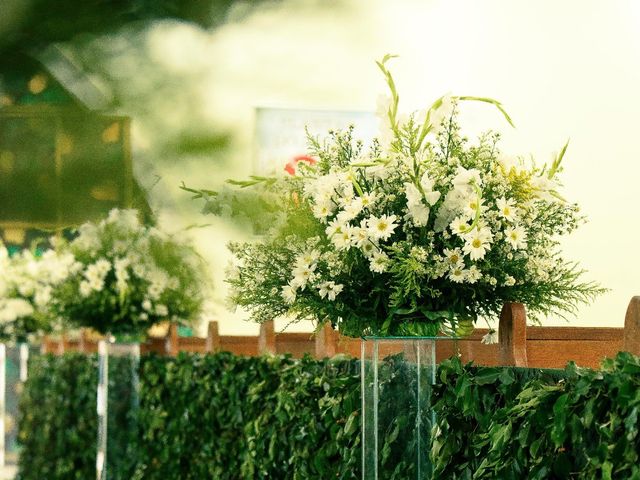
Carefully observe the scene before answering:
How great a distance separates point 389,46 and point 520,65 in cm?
635

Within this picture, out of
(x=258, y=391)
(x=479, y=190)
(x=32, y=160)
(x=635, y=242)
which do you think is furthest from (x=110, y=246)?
(x=32, y=160)

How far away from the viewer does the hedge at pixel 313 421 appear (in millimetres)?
1808

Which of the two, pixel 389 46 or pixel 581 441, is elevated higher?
pixel 389 46

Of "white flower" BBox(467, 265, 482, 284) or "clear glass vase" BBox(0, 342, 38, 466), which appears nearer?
"white flower" BBox(467, 265, 482, 284)

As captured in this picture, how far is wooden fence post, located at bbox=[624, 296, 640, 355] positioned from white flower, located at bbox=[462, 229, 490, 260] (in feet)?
1.03

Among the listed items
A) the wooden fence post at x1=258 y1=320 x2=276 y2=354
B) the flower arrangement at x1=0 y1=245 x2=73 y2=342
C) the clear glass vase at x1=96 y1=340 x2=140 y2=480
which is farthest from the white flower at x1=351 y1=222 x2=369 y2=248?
the flower arrangement at x1=0 y1=245 x2=73 y2=342

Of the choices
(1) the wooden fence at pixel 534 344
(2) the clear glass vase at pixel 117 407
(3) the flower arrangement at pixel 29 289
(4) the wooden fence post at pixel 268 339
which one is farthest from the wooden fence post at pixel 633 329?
(3) the flower arrangement at pixel 29 289

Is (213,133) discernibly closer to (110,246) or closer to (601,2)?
(110,246)

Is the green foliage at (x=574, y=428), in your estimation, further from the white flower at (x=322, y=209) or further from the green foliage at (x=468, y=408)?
the white flower at (x=322, y=209)

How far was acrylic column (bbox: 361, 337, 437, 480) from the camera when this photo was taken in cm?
252

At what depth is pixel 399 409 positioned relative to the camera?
254cm

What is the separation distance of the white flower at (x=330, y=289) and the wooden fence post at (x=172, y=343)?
12.1ft

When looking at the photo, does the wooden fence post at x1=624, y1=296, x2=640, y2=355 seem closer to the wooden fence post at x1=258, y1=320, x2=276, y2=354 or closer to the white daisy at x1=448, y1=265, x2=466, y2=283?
the white daisy at x1=448, y1=265, x2=466, y2=283

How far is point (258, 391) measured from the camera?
396 centimetres
